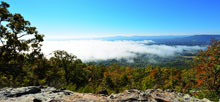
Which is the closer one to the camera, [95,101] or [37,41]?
[95,101]

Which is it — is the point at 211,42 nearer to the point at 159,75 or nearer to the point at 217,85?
the point at 217,85

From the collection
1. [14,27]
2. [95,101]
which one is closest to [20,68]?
[14,27]

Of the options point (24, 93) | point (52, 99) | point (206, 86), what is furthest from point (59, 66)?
point (206, 86)

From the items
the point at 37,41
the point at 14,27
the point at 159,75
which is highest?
the point at 14,27

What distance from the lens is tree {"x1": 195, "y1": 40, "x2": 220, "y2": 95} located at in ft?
42.3

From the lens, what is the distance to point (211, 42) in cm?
1401

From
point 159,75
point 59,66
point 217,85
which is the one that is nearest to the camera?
point 217,85

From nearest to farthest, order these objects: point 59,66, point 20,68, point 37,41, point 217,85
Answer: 1. point 217,85
2. point 20,68
3. point 37,41
4. point 59,66

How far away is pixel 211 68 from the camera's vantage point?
1312 cm

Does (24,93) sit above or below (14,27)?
below

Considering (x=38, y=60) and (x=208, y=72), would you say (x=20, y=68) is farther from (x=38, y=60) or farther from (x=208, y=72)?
(x=208, y=72)

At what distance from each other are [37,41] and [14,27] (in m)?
2.81

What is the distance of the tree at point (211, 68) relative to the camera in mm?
12898

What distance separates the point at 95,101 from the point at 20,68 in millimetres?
11989
